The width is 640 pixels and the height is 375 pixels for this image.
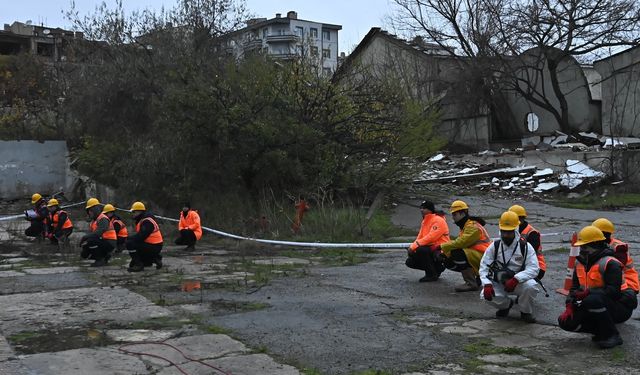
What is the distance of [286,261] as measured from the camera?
13023mm

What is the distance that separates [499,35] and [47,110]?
2418 cm

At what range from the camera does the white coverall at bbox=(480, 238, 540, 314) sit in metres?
7.22

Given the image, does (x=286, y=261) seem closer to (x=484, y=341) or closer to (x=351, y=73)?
(x=484, y=341)

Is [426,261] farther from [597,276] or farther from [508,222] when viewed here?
[597,276]

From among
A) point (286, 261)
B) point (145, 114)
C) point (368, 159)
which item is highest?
point (145, 114)

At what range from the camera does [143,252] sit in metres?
11.5

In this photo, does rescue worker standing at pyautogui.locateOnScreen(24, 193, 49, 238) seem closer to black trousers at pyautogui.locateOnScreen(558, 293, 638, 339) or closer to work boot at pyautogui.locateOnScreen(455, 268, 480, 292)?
work boot at pyautogui.locateOnScreen(455, 268, 480, 292)

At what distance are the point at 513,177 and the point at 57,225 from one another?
18.1 meters

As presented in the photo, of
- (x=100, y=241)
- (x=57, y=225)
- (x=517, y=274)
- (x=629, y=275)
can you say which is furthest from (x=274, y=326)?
(x=57, y=225)

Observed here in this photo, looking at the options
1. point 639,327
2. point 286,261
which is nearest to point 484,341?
point 639,327

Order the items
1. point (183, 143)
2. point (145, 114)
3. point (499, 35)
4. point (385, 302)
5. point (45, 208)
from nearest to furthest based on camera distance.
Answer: point (385, 302), point (45, 208), point (183, 143), point (145, 114), point (499, 35)

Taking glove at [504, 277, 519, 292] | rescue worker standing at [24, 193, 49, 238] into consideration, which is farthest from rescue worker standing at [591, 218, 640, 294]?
rescue worker standing at [24, 193, 49, 238]

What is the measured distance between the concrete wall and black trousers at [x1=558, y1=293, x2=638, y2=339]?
83.1ft

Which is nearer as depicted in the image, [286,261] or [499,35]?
[286,261]
